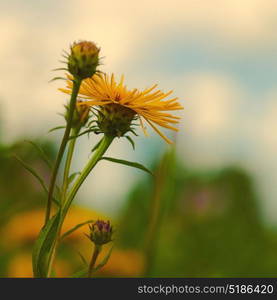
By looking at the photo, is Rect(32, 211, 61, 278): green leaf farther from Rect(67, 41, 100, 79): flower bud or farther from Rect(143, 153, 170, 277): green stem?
Rect(143, 153, 170, 277): green stem

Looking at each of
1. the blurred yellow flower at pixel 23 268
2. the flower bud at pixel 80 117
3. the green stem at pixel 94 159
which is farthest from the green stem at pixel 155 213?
the blurred yellow flower at pixel 23 268

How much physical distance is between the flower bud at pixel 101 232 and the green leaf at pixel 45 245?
20 centimetres

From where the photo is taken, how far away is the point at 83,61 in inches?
38.8

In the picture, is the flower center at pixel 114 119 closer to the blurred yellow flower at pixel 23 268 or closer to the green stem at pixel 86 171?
the green stem at pixel 86 171

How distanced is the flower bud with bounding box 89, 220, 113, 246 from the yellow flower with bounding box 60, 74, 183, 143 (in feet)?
0.62

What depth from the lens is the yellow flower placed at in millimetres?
1084

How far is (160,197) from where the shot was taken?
1.52 metres

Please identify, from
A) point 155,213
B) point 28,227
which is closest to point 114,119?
point 155,213

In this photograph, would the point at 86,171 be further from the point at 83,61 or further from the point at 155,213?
the point at 155,213

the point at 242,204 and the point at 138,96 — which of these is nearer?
the point at 138,96
